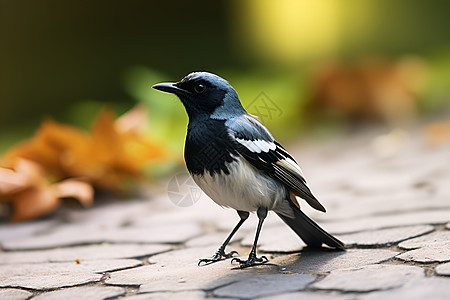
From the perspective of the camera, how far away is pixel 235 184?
7.00 ft

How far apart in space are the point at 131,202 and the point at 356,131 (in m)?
2.86

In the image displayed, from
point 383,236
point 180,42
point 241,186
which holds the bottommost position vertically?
point 383,236

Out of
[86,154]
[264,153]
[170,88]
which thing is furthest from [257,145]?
[86,154]

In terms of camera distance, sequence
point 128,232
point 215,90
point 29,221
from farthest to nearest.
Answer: point 29,221 < point 128,232 < point 215,90

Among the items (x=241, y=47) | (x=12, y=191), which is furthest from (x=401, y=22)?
(x=12, y=191)

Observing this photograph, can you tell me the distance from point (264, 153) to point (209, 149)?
0.22 meters

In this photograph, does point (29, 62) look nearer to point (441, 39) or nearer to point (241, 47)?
point (241, 47)

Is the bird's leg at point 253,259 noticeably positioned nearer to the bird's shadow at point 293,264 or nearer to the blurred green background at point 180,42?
the bird's shadow at point 293,264

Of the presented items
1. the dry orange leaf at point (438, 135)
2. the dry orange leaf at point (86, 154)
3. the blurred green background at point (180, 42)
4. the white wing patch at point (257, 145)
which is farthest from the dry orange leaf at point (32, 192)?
the blurred green background at point (180, 42)

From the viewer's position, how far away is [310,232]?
2.36 m

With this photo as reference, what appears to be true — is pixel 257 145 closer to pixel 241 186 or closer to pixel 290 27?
pixel 241 186

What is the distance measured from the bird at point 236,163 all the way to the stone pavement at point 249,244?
0.17 meters

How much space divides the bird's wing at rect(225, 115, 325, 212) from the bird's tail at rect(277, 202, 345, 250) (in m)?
0.07

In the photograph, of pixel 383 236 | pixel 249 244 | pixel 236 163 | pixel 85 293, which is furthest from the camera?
pixel 249 244
